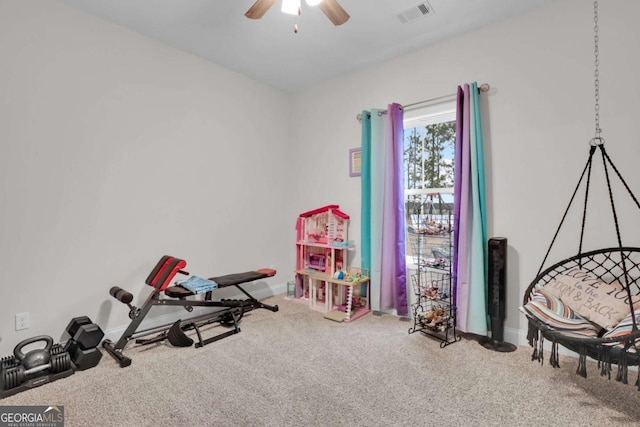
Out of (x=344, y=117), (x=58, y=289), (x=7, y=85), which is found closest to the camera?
(x=7, y=85)

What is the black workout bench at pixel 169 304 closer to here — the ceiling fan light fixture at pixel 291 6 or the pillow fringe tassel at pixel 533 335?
the ceiling fan light fixture at pixel 291 6

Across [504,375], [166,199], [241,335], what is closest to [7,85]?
[166,199]

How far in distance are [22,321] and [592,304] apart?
3.87 metres

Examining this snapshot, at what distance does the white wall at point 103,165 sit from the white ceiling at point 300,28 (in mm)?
251

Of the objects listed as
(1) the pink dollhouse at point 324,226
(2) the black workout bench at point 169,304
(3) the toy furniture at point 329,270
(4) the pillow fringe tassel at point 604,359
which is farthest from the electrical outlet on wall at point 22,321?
(4) the pillow fringe tassel at point 604,359

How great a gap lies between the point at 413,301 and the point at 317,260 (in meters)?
1.20

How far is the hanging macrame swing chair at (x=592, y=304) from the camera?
1533mm

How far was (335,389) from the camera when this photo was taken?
196 centimetres

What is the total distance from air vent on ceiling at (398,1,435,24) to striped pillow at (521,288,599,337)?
2.28 meters

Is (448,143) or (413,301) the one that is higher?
(448,143)

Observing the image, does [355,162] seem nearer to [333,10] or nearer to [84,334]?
[333,10]

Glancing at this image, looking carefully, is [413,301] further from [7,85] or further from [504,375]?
[7,85]

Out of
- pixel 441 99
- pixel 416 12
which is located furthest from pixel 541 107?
pixel 416 12

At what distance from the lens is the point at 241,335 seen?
9.18ft
